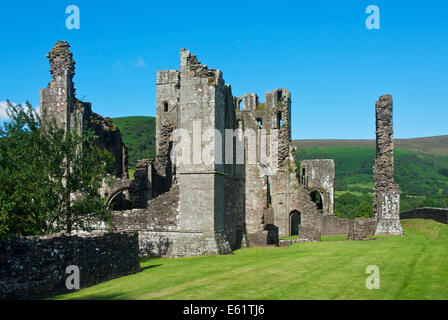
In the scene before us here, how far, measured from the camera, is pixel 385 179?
2706cm

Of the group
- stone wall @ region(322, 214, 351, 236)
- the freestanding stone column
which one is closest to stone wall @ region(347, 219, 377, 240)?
the freestanding stone column

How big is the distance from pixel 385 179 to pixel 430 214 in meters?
6.99

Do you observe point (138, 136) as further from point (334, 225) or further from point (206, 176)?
point (206, 176)

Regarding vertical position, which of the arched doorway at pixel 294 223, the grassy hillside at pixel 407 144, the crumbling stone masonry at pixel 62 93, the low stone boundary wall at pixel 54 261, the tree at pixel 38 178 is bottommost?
the arched doorway at pixel 294 223

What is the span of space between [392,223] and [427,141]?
13372cm

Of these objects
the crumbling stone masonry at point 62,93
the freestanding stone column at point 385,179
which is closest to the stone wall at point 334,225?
the freestanding stone column at point 385,179

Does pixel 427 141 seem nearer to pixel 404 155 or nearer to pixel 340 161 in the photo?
pixel 404 155

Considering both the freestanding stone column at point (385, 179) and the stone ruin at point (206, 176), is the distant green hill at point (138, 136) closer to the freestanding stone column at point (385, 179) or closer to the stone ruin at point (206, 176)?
the stone ruin at point (206, 176)

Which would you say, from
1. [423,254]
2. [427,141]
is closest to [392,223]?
[423,254]

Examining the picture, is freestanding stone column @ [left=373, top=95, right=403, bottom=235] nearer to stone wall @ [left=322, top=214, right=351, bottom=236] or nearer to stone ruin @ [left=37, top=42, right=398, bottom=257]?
stone ruin @ [left=37, top=42, right=398, bottom=257]

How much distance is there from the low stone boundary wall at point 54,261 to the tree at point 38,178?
6.61 feet

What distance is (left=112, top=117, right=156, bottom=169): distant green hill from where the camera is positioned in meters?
76.6

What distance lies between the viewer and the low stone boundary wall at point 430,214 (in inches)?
1141

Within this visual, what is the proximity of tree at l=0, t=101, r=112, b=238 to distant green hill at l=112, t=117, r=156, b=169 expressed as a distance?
179ft
